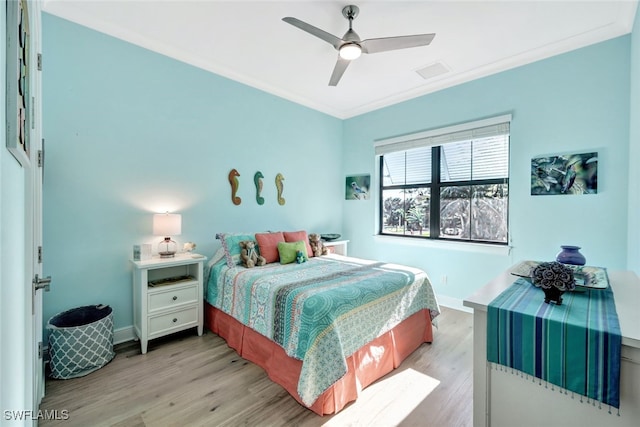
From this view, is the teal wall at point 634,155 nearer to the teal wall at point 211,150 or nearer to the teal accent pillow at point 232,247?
the teal wall at point 211,150

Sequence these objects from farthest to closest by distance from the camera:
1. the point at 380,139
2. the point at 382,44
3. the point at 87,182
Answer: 1. the point at 380,139
2. the point at 87,182
3. the point at 382,44

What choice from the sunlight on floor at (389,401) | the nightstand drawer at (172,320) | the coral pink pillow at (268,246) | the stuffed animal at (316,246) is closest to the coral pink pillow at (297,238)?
the stuffed animal at (316,246)

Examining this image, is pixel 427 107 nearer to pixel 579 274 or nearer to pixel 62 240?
pixel 579 274

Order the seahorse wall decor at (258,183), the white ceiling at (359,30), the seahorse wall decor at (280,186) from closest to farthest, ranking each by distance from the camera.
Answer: the white ceiling at (359,30), the seahorse wall decor at (258,183), the seahorse wall decor at (280,186)

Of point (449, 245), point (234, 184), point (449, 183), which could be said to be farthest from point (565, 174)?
point (234, 184)

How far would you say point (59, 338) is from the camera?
6.49 ft

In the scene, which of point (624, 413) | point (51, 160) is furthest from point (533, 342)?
point (51, 160)

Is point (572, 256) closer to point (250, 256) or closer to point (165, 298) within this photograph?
point (250, 256)

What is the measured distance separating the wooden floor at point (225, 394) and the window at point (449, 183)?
1.61 meters

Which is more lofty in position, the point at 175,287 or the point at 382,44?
the point at 382,44

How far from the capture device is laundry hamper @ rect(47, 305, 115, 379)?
1982 mm

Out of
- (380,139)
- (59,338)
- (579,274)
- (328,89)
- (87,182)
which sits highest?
(328,89)

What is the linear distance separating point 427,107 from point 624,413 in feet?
11.2

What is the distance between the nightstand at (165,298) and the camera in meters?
2.36
